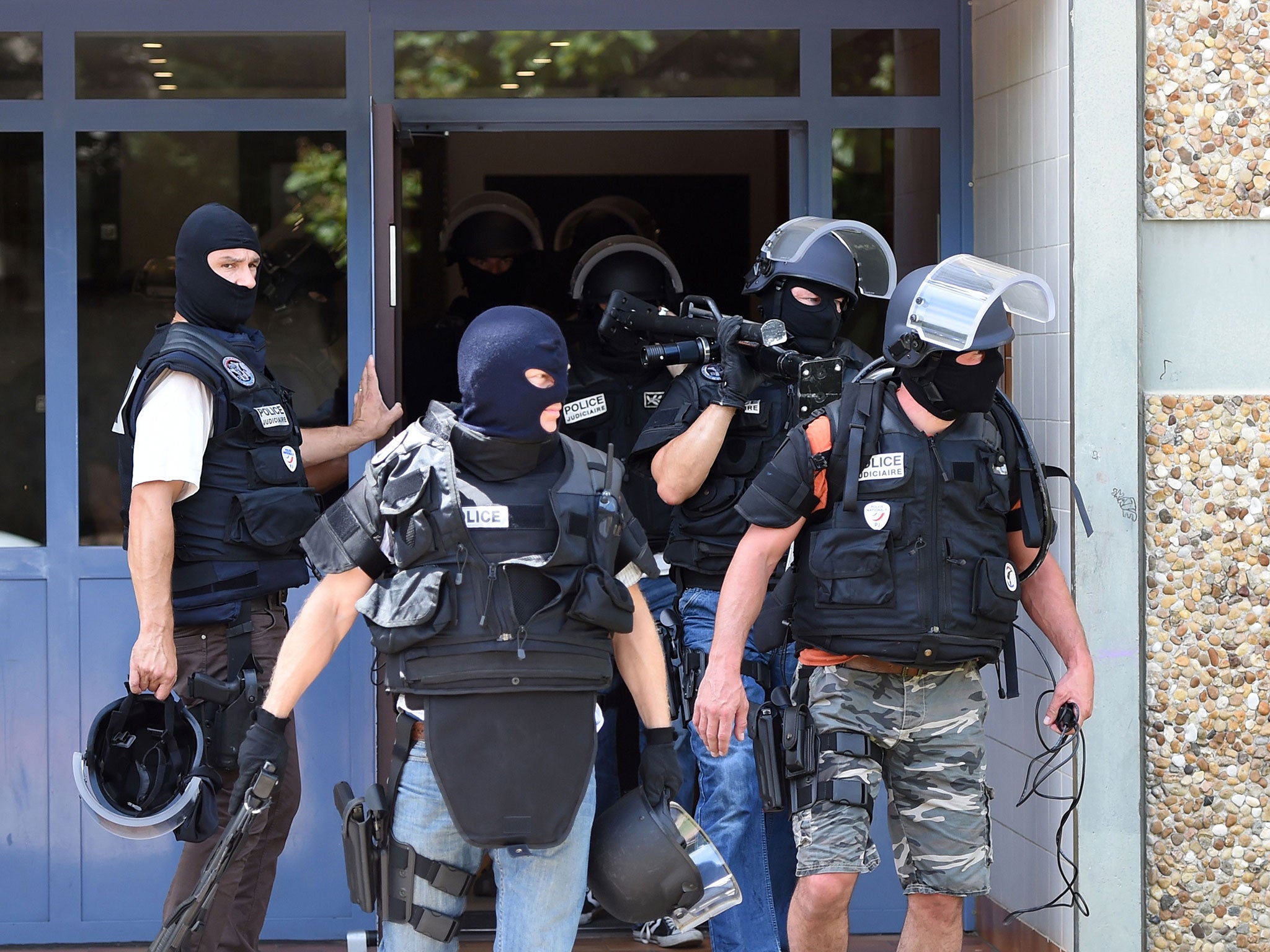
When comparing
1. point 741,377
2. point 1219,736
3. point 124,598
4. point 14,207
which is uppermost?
point 14,207

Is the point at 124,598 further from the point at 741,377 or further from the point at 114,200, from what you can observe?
the point at 741,377

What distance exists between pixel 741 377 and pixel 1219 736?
5.48 feet

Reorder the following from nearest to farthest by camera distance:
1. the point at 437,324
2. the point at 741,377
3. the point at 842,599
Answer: the point at 842,599 → the point at 741,377 → the point at 437,324

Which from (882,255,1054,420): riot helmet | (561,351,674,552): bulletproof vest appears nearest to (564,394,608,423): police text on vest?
(561,351,674,552): bulletproof vest

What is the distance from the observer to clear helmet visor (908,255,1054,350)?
136 inches

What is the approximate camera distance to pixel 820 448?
11.7ft

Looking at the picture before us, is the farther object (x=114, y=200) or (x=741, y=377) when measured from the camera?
(x=114, y=200)

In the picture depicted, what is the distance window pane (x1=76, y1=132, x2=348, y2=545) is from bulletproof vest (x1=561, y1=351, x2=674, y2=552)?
746mm

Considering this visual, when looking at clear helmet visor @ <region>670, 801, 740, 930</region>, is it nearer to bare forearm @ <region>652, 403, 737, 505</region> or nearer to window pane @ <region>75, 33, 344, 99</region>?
bare forearm @ <region>652, 403, 737, 505</region>

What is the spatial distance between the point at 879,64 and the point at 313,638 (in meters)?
2.89

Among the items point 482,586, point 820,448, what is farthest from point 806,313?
point 482,586

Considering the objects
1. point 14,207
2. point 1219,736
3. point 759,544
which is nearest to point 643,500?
point 759,544

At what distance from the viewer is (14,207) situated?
15.5 feet

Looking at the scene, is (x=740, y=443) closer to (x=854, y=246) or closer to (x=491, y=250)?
(x=854, y=246)
